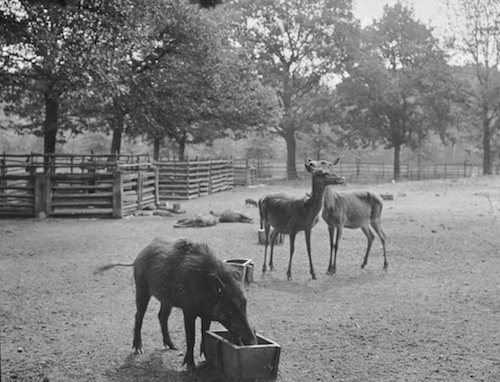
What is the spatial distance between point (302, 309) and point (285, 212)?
2206 millimetres

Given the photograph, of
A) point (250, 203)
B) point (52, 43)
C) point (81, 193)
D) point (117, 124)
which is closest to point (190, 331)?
point (52, 43)

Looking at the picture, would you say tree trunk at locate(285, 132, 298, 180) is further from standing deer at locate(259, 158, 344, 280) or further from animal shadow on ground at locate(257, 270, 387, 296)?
animal shadow on ground at locate(257, 270, 387, 296)

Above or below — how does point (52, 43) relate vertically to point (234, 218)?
above

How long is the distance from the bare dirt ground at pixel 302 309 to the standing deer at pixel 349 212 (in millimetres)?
503

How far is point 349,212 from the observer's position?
9.52 metres

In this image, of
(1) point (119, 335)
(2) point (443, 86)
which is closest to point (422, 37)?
(2) point (443, 86)

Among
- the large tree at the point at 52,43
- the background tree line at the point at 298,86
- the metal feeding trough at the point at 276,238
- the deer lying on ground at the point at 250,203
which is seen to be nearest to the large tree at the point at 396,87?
the background tree line at the point at 298,86

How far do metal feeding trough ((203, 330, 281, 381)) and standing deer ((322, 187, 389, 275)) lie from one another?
4612mm

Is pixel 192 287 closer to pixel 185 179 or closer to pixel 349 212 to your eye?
pixel 349 212

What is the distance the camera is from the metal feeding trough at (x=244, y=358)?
442 cm

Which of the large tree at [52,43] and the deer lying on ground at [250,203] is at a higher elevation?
Answer: the large tree at [52,43]

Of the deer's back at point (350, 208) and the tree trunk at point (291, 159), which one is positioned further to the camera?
the tree trunk at point (291, 159)

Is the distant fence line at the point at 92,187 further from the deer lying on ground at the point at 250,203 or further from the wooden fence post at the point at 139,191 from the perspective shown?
the deer lying on ground at the point at 250,203

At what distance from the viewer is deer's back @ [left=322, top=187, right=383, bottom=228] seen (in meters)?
9.26
